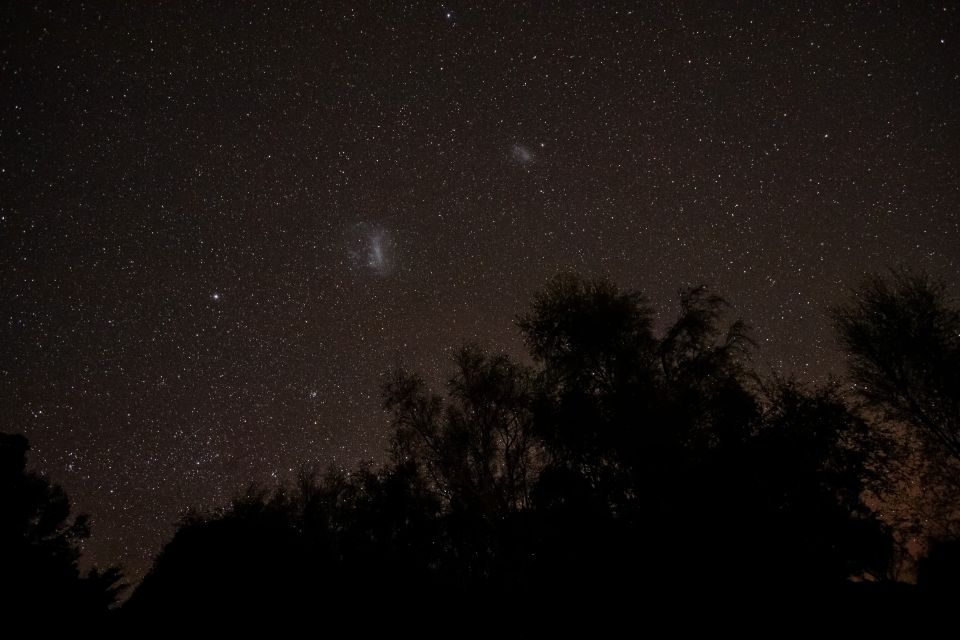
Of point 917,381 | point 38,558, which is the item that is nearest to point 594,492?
point 917,381

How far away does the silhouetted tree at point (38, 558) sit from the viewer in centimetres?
1348

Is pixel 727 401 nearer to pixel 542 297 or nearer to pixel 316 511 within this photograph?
pixel 542 297

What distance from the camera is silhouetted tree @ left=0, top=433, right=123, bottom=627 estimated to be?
44.2 feet

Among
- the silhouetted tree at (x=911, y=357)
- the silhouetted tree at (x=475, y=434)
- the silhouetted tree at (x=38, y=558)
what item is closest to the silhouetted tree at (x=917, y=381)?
the silhouetted tree at (x=911, y=357)

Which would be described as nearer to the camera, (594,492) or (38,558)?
(594,492)

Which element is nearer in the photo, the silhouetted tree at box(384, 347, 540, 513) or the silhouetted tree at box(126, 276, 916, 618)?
the silhouetted tree at box(126, 276, 916, 618)

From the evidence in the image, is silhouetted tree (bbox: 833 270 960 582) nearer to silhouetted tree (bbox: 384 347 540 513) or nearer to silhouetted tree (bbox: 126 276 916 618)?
silhouetted tree (bbox: 126 276 916 618)

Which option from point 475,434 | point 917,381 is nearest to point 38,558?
point 475,434

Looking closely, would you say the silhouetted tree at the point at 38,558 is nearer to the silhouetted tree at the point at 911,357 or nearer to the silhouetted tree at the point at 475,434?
the silhouetted tree at the point at 475,434

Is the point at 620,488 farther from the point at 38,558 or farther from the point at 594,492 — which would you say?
the point at 38,558

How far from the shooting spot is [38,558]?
17703 millimetres

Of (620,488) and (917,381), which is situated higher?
(917,381)

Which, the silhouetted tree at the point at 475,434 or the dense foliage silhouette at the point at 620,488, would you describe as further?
the silhouetted tree at the point at 475,434

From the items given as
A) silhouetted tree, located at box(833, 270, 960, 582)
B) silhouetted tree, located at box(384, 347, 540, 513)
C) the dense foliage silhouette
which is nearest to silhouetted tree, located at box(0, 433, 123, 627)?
the dense foliage silhouette
